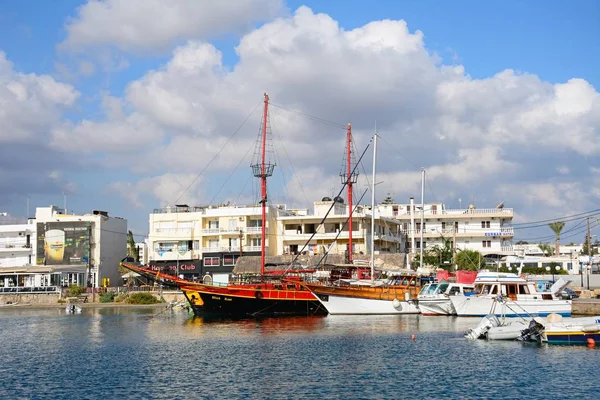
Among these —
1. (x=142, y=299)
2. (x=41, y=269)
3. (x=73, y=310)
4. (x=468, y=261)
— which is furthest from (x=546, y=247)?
(x=73, y=310)

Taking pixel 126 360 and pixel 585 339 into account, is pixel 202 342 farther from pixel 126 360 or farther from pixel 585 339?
pixel 585 339

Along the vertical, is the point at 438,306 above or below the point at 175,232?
below

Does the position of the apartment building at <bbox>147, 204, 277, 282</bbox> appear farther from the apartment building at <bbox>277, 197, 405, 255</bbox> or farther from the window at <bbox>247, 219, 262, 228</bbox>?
the apartment building at <bbox>277, 197, 405, 255</bbox>

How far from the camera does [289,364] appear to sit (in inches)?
1454

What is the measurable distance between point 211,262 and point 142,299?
45.4 feet

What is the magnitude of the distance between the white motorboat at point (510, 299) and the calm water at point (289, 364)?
14.0 feet

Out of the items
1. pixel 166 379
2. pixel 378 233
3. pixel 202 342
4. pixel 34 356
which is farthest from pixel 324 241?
pixel 166 379

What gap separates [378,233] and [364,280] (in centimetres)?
3325

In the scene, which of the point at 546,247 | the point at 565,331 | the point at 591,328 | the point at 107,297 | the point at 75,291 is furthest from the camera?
the point at 546,247

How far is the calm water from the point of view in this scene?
100 ft

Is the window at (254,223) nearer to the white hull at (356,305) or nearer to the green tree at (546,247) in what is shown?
the white hull at (356,305)

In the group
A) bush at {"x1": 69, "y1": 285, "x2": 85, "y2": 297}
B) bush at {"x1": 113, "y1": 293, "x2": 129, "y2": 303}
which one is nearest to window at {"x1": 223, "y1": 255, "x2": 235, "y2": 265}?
bush at {"x1": 113, "y1": 293, "x2": 129, "y2": 303}

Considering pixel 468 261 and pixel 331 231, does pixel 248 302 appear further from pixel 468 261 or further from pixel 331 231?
pixel 468 261

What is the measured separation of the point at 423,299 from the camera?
62.5m
